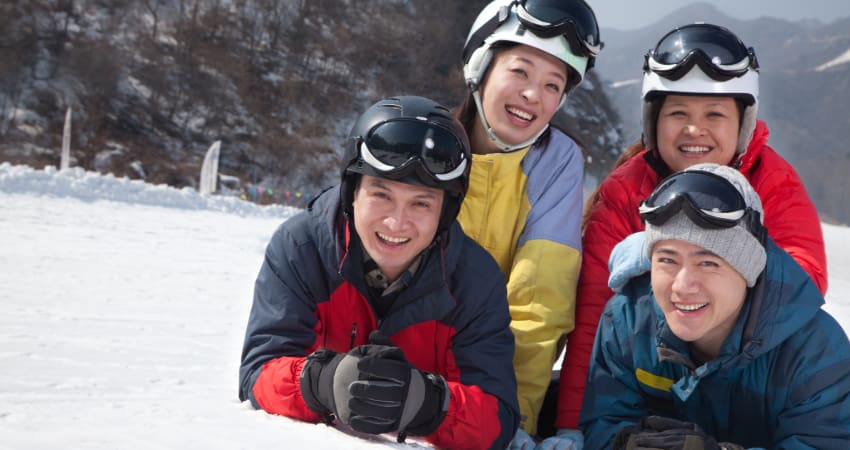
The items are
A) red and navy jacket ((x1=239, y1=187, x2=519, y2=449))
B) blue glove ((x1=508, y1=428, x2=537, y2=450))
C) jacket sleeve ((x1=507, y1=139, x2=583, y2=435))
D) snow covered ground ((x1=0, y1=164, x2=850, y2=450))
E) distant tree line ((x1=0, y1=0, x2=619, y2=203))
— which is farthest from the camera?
distant tree line ((x1=0, y1=0, x2=619, y2=203))

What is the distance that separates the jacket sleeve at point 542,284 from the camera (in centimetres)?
280

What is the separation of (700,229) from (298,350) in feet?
4.80

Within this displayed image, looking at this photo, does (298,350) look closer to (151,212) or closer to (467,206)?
(467,206)

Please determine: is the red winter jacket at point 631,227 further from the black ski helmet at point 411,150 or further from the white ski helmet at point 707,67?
the black ski helmet at point 411,150

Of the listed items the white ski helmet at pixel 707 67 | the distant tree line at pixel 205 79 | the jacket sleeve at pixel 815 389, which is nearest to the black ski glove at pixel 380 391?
the jacket sleeve at pixel 815 389

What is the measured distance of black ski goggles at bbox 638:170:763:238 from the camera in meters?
2.33

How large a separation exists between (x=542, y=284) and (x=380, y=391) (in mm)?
1039

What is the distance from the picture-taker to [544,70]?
10.5ft

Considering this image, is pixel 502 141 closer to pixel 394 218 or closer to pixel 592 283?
pixel 592 283

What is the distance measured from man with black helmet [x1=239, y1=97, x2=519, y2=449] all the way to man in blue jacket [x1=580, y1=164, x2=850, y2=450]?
1.75 ft

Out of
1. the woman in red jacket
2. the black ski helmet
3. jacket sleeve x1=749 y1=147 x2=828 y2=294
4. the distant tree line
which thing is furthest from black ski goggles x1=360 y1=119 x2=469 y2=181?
the distant tree line

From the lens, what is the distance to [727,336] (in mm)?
2430

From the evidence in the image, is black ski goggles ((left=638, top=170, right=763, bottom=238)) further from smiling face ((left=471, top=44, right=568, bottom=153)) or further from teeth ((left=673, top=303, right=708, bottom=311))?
smiling face ((left=471, top=44, right=568, bottom=153))

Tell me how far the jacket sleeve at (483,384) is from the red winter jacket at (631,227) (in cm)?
45
